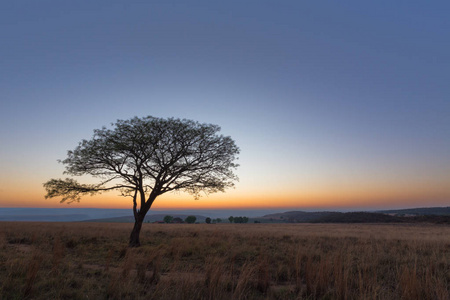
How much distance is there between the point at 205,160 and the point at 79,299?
15395 mm

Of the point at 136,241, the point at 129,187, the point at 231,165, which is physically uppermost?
the point at 231,165

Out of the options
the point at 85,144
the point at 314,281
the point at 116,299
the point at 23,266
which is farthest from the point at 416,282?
the point at 85,144

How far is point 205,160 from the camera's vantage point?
2105cm

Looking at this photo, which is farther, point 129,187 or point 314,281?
point 129,187

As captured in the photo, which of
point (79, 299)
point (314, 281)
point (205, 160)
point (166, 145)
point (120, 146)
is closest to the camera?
point (79, 299)

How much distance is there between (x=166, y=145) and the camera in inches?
779

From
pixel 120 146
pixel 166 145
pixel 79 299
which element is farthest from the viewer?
pixel 166 145

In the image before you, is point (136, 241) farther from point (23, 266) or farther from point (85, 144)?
point (23, 266)

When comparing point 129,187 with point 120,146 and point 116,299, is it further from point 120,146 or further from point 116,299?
point 116,299

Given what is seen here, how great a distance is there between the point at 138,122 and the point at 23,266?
40.7 ft

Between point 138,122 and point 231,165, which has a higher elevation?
point 138,122

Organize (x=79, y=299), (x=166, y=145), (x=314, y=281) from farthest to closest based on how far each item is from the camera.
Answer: (x=166, y=145) < (x=314, y=281) < (x=79, y=299)

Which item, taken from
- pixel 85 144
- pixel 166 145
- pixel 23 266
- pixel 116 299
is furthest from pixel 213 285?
pixel 85 144

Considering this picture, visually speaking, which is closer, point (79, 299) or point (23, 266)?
point (79, 299)
